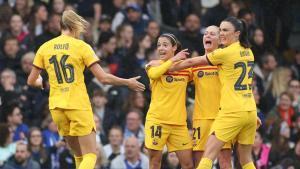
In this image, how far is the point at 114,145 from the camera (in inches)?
867

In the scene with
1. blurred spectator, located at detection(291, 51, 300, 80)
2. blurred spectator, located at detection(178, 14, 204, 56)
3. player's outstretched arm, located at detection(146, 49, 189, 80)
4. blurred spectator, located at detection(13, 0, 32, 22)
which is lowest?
blurred spectator, located at detection(291, 51, 300, 80)

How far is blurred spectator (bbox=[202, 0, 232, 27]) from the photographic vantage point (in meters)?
26.0

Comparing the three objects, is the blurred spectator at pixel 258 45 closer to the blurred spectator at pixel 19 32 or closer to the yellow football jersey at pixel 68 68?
the blurred spectator at pixel 19 32

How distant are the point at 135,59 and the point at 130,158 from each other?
11.2 ft

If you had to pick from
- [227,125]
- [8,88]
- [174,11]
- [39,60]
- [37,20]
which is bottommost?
[227,125]

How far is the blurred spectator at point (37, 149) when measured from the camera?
21.5 m

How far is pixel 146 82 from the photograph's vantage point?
23.4 metres

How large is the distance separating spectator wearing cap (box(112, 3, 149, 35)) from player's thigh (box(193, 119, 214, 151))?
8209 millimetres

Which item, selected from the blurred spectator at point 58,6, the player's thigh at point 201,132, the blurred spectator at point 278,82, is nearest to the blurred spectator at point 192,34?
the blurred spectator at point 278,82

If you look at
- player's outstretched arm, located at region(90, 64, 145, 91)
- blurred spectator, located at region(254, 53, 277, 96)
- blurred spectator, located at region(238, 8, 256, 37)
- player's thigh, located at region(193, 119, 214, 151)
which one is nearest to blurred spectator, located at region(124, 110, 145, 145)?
blurred spectator, located at region(254, 53, 277, 96)

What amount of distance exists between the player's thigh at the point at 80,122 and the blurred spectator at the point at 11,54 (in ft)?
20.5

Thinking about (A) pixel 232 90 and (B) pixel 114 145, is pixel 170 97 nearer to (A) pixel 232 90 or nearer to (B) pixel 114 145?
Result: (A) pixel 232 90

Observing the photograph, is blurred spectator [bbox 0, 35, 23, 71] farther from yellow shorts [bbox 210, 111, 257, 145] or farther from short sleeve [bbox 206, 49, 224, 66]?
yellow shorts [bbox 210, 111, 257, 145]

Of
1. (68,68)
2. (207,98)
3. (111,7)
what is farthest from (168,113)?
(111,7)
